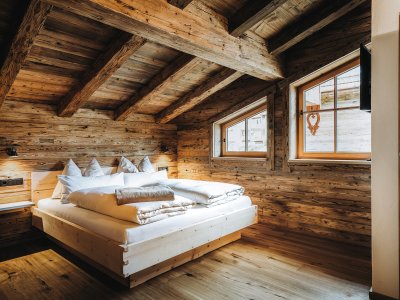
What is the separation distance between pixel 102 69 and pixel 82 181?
1.51 metres

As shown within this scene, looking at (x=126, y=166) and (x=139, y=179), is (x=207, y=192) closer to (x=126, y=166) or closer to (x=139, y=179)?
(x=139, y=179)

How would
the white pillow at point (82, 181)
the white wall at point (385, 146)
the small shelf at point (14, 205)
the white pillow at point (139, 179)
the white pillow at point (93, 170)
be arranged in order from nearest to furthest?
the white wall at point (385, 146) < the small shelf at point (14, 205) < the white pillow at point (82, 181) < the white pillow at point (93, 170) < the white pillow at point (139, 179)

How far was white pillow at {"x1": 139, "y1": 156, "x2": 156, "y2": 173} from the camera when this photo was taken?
490 cm

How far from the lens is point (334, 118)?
385cm

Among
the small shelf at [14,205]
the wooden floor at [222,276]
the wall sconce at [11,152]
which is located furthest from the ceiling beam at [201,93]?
the small shelf at [14,205]

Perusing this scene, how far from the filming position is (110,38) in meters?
2.96

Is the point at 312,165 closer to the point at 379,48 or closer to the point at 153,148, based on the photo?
the point at 379,48

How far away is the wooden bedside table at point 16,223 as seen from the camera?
356 centimetres

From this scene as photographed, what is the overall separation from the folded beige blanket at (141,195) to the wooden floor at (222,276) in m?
0.73

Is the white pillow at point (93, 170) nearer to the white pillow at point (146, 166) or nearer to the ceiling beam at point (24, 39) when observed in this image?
the white pillow at point (146, 166)

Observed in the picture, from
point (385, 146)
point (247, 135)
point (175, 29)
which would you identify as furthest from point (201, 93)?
point (385, 146)

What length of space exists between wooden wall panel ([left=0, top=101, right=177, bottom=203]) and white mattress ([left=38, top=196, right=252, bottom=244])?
566mm

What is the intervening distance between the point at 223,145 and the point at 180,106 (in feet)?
3.41


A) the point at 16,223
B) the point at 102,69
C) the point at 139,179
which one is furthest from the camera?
the point at 139,179
